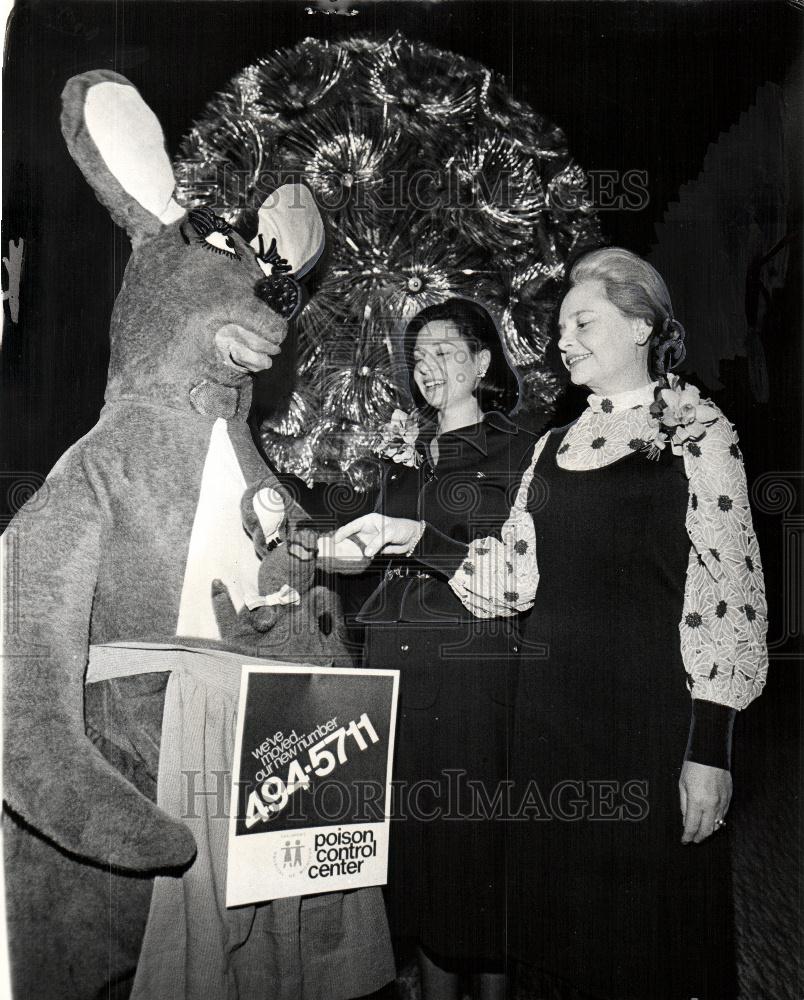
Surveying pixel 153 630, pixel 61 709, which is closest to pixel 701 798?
pixel 153 630

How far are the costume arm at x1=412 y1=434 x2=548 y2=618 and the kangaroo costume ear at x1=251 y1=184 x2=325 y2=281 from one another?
→ 2.22ft

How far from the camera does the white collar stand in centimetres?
195

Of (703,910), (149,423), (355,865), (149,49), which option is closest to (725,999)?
(703,910)

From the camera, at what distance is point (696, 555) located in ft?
6.19

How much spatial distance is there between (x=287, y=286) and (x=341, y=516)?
0.54m

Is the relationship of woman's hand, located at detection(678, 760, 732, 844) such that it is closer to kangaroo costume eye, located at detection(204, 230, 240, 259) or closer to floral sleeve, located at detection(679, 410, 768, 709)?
floral sleeve, located at detection(679, 410, 768, 709)

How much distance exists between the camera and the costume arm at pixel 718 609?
1.87 metres

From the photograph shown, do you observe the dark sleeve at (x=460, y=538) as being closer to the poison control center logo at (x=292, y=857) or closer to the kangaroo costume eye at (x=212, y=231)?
the poison control center logo at (x=292, y=857)

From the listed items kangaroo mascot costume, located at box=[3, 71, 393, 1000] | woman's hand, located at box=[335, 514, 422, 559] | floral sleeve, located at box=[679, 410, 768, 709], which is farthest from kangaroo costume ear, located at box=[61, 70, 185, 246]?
floral sleeve, located at box=[679, 410, 768, 709]

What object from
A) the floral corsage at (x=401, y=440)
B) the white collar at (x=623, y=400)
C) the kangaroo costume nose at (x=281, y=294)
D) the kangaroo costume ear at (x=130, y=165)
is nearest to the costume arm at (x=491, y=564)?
the floral corsage at (x=401, y=440)

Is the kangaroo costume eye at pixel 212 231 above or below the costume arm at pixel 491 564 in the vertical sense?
above

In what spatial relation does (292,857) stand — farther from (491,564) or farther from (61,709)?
(491,564)

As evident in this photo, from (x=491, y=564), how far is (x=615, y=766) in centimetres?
52

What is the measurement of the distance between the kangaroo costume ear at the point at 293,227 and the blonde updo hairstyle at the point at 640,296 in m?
0.59
